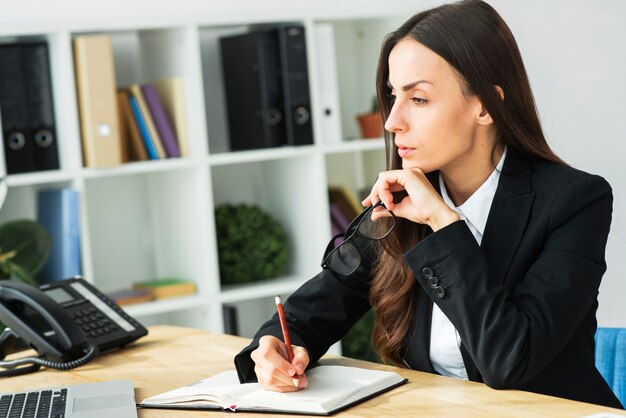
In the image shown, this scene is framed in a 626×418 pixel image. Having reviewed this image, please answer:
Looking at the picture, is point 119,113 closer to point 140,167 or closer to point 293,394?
point 140,167

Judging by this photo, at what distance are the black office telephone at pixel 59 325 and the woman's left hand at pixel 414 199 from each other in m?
0.67

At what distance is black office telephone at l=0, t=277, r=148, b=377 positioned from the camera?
194cm

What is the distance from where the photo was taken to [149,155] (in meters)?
3.27

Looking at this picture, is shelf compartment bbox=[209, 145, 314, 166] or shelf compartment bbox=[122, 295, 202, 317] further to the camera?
shelf compartment bbox=[209, 145, 314, 166]

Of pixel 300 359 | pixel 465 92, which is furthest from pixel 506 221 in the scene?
pixel 300 359

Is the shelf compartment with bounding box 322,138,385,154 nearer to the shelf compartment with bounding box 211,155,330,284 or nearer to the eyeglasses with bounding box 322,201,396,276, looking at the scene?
the shelf compartment with bounding box 211,155,330,284

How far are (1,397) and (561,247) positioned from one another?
3.18 feet

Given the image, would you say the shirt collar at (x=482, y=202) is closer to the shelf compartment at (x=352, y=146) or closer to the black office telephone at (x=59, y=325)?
the black office telephone at (x=59, y=325)

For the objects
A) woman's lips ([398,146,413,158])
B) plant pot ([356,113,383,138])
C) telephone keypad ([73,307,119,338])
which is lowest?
telephone keypad ([73,307,119,338])

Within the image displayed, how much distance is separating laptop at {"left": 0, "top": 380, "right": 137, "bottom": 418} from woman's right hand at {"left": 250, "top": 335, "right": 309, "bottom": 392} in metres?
0.21

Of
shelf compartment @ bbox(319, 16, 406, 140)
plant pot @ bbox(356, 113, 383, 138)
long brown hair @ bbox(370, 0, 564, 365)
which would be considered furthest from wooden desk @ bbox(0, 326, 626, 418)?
shelf compartment @ bbox(319, 16, 406, 140)

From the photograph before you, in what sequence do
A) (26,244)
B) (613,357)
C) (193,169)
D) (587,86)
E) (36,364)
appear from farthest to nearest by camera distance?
1. (193,169)
2. (26,244)
3. (587,86)
4. (36,364)
5. (613,357)

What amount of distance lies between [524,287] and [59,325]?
957mm

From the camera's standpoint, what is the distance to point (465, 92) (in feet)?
5.42
